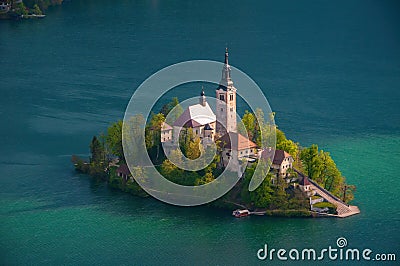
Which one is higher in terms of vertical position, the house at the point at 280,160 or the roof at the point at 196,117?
the roof at the point at 196,117

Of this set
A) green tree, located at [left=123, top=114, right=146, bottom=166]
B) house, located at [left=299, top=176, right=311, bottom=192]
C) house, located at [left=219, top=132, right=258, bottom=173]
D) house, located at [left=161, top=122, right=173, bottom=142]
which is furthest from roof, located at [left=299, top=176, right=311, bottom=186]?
green tree, located at [left=123, top=114, right=146, bottom=166]

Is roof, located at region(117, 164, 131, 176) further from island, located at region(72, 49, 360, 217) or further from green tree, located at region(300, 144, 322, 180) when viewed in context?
green tree, located at region(300, 144, 322, 180)

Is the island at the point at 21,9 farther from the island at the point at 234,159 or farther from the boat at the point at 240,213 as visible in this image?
the boat at the point at 240,213

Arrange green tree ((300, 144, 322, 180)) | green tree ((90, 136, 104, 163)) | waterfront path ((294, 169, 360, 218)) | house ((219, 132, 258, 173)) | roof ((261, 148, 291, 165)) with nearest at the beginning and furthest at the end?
waterfront path ((294, 169, 360, 218)) → roof ((261, 148, 291, 165)) → house ((219, 132, 258, 173)) → green tree ((300, 144, 322, 180)) → green tree ((90, 136, 104, 163))

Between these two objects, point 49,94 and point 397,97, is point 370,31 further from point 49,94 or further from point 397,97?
point 49,94

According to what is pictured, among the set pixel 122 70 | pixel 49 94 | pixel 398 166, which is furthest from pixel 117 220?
pixel 122 70

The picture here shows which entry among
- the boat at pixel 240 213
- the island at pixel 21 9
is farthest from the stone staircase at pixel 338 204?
the island at pixel 21 9
